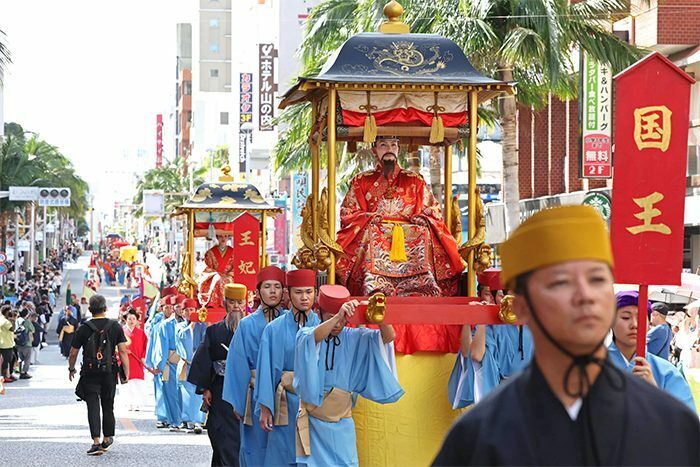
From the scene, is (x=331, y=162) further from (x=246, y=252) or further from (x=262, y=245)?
(x=262, y=245)

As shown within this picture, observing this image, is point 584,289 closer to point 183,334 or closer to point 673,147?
point 673,147

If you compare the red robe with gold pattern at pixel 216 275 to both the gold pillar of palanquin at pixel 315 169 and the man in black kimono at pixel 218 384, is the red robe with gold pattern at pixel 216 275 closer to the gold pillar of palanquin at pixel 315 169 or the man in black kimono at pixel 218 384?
the man in black kimono at pixel 218 384

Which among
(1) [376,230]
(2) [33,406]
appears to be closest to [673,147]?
(1) [376,230]

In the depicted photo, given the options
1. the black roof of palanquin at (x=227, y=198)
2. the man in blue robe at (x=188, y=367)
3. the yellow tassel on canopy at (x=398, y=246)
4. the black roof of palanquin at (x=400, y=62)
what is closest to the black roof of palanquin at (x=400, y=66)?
the black roof of palanquin at (x=400, y=62)

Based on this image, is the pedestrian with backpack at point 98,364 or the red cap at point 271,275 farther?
the pedestrian with backpack at point 98,364

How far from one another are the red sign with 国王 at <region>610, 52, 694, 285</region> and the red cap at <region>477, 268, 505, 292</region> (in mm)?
3108

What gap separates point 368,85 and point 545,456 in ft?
24.2

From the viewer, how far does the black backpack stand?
47.5ft

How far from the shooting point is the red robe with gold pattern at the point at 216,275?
1902cm

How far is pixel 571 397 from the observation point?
3061 millimetres

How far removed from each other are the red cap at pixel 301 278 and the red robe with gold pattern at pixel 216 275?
909 centimetres

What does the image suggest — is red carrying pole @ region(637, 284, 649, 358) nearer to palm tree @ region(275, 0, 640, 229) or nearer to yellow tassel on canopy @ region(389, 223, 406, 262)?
yellow tassel on canopy @ region(389, 223, 406, 262)

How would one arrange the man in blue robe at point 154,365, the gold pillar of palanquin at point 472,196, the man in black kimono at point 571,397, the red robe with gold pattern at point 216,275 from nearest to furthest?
the man in black kimono at point 571,397, the gold pillar of palanquin at point 472,196, the man in blue robe at point 154,365, the red robe with gold pattern at point 216,275

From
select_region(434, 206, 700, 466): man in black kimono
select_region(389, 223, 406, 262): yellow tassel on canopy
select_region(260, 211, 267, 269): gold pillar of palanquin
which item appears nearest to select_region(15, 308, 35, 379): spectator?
select_region(260, 211, 267, 269): gold pillar of palanquin
